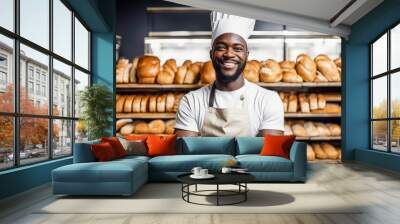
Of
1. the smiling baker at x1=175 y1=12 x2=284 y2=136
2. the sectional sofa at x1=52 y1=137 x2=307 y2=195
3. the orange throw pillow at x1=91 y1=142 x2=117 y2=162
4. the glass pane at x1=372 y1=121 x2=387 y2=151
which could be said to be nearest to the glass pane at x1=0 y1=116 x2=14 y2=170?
the sectional sofa at x1=52 y1=137 x2=307 y2=195

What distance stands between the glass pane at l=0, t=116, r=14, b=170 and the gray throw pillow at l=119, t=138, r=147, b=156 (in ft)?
5.47

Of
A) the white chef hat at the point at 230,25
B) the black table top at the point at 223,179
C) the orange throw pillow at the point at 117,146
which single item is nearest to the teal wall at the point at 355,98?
the white chef hat at the point at 230,25

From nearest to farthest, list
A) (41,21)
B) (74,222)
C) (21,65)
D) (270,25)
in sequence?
(74,222) → (21,65) → (41,21) → (270,25)

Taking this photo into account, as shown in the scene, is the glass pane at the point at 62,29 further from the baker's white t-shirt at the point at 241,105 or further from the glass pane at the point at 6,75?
the baker's white t-shirt at the point at 241,105

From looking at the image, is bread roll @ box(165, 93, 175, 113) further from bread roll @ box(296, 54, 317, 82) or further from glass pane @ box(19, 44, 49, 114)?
glass pane @ box(19, 44, 49, 114)

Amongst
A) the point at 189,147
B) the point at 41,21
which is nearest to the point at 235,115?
the point at 189,147

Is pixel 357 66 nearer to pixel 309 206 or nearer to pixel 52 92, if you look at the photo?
pixel 309 206

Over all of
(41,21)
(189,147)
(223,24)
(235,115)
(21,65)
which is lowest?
(189,147)

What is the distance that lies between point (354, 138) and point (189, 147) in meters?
3.96

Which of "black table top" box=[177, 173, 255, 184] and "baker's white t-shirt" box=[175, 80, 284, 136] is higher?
"baker's white t-shirt" box=[175, 80, 284, 136]

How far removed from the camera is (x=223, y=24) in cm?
773

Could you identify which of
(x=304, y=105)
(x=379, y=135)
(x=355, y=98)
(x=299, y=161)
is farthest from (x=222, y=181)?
(x=355, y=98)

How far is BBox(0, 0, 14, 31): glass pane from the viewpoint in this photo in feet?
14.2

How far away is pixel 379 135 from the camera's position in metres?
7.75
